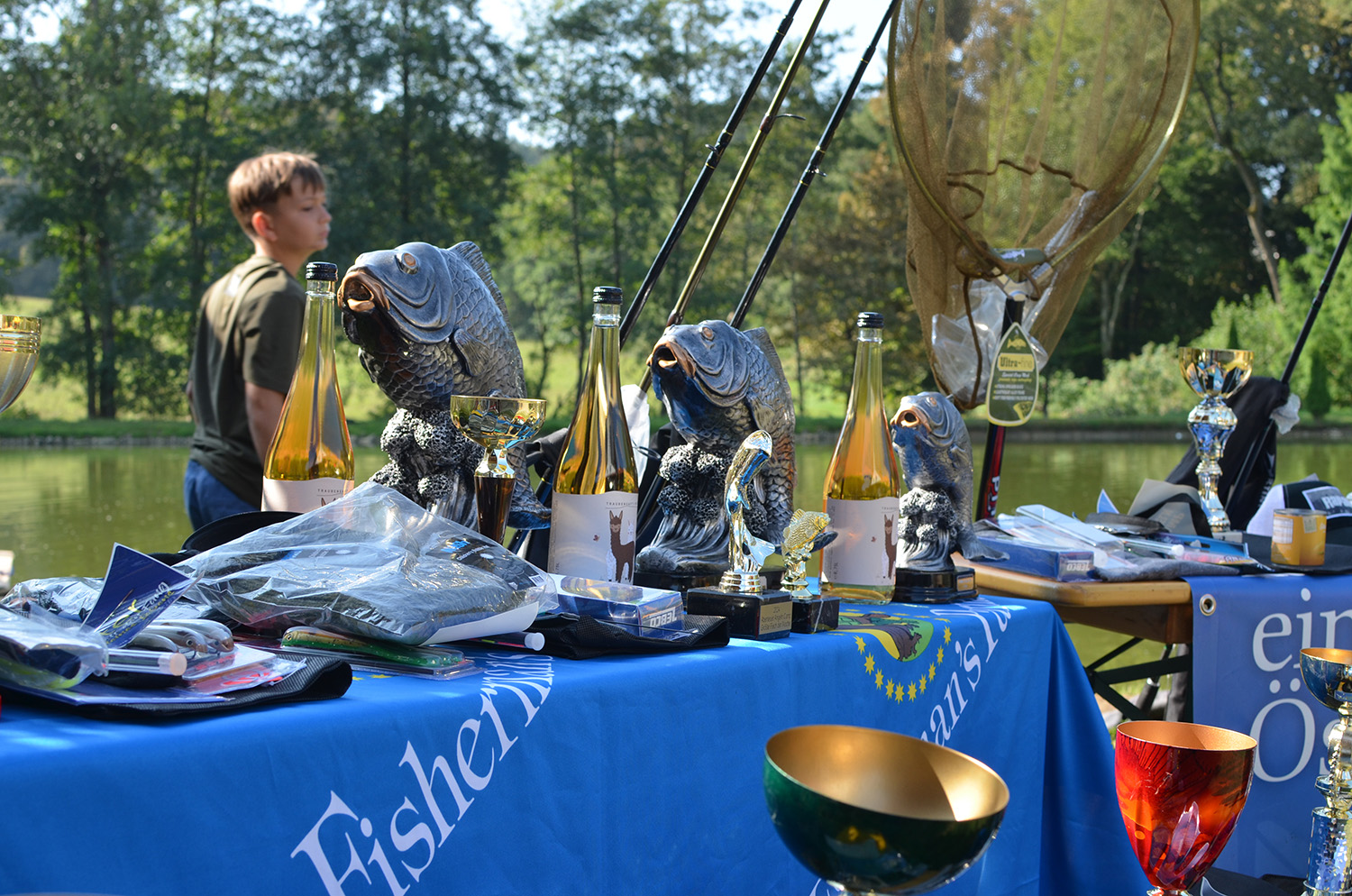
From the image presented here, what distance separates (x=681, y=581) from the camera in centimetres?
150

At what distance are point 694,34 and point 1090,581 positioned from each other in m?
24.8

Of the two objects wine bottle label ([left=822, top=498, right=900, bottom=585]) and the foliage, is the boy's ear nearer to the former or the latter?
wine bottle label ([left=822, top=498, right=900, bottom=585])

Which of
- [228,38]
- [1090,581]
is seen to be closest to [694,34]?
[228,38]

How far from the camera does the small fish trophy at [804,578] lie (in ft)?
4.53

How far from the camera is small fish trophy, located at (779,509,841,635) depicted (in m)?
1.38

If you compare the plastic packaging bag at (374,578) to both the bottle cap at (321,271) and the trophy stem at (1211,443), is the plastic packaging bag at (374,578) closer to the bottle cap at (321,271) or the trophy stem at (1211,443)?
the bottle cap at (321,271)

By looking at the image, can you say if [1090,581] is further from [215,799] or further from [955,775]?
[215,799]

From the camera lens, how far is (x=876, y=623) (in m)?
1.47

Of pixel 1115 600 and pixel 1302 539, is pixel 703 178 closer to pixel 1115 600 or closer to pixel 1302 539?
pixel 1115 600

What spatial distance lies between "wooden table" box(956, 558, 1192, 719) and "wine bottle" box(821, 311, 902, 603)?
365mm

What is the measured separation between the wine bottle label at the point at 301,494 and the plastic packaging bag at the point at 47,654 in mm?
542

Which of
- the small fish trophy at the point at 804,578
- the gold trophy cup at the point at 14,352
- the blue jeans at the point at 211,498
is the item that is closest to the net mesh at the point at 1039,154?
the small fish trophy at the point at 804,578

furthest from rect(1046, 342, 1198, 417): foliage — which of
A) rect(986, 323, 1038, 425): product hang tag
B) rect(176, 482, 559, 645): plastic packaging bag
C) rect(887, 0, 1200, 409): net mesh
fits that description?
rect(176, 482, 559, 645): plastic packaging bag

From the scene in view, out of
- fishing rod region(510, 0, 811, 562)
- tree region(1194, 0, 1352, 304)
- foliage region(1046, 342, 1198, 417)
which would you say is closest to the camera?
fishing rod region(510, 0, 811, 562)
